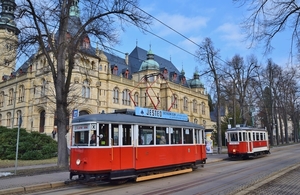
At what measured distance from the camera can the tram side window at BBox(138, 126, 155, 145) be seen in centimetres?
1199

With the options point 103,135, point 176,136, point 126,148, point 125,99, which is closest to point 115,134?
point 103,135

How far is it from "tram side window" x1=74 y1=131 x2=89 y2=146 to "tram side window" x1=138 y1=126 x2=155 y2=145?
2335 millimetres

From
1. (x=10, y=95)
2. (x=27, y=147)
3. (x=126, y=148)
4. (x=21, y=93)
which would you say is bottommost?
(x=27, y=147)

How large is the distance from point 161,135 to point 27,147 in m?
16.1

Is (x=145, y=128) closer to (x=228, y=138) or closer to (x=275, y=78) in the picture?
(x=228, y=138)

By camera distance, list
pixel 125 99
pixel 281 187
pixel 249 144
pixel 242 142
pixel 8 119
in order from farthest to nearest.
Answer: pixel 125 99 < pixel 8 119 < pixel 249 144 < pixel 242 142 < pixel 281 187

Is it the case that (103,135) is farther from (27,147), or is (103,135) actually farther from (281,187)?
(27,147)

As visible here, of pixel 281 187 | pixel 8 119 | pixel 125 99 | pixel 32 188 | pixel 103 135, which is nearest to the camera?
pixel 281 187

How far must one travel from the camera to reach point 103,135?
10742 millimetres

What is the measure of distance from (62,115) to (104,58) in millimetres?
33903

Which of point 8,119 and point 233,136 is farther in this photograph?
point 8,119

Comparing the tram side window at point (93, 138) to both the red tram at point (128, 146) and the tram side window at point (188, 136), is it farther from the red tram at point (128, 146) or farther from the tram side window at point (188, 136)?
the tram side window at point (188, 136)

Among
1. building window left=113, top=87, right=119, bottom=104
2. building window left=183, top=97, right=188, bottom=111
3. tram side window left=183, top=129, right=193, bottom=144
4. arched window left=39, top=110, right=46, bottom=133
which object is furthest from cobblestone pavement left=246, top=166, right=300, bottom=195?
building window left=183, top=97, right=188, bottom=111

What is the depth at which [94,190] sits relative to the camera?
9.82 m
